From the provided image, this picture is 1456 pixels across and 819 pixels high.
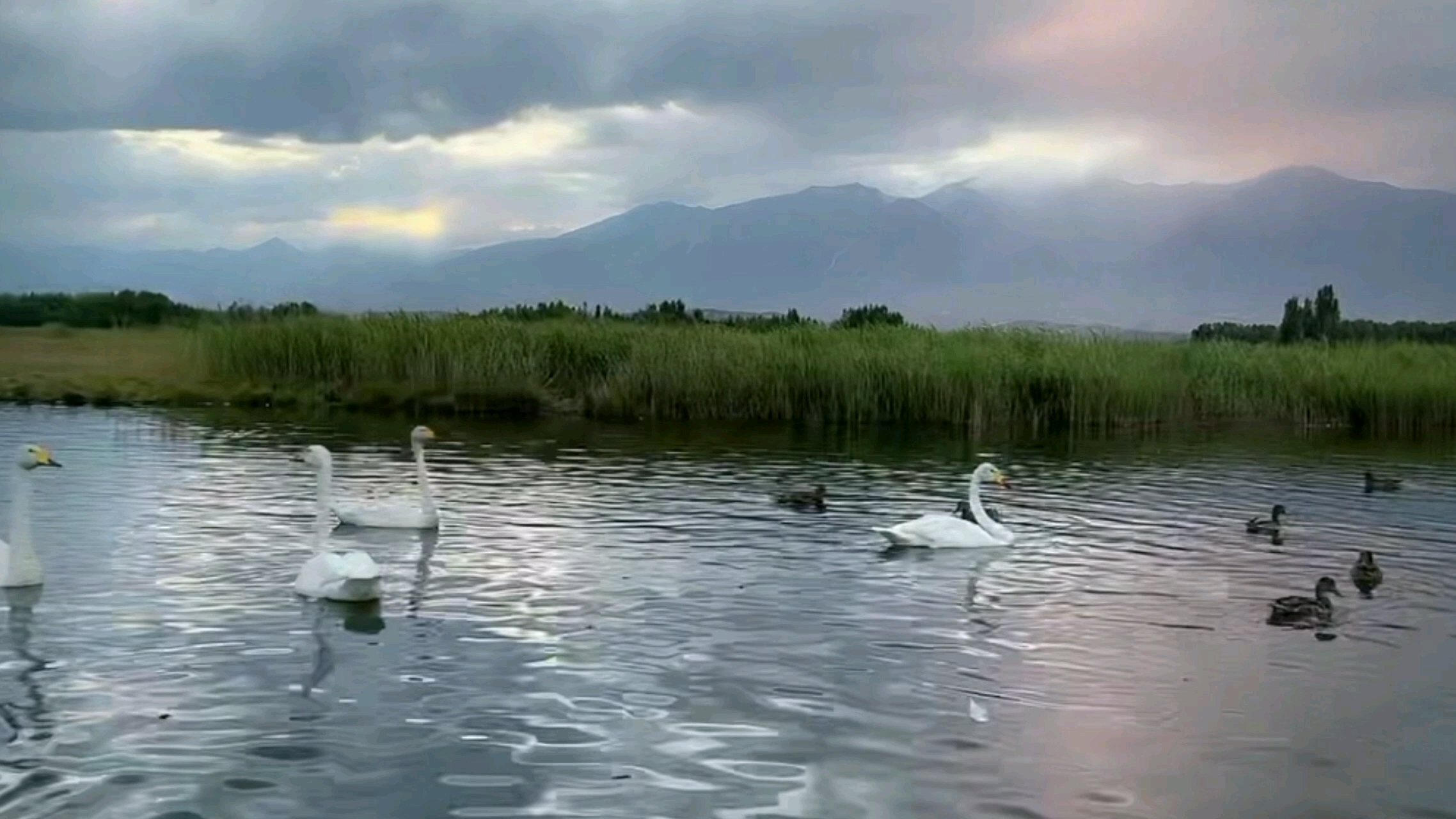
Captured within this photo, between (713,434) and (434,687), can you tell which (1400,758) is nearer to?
(434,687)

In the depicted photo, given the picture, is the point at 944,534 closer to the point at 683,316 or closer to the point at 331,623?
the point at 331,623

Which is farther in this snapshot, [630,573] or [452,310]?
[452,310]

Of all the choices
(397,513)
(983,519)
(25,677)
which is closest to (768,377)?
(983,519)

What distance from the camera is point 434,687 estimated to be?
10.0 m

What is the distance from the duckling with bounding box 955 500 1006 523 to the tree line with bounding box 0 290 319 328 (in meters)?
25.7

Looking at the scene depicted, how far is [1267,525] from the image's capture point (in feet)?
59.8

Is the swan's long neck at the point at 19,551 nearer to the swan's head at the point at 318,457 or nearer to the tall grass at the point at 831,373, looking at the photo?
the swan's head at the point at 318,457

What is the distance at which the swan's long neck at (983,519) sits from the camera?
1666 centimetres

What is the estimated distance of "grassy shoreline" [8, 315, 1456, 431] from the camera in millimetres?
33312

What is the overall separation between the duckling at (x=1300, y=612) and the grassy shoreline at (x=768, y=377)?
1901cm

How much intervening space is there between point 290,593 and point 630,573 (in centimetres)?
295

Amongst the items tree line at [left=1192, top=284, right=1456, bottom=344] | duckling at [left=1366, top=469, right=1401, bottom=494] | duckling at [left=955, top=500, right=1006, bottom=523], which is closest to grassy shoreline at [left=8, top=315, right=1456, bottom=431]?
duckling at [left=1366, top=469, right=1401, bottom=494]

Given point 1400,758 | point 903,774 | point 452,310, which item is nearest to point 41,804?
point 903,774

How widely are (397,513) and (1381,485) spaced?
1420cm
